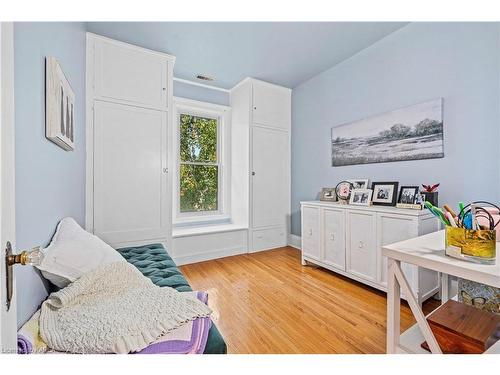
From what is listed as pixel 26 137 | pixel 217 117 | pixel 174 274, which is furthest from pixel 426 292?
pixel 217 117

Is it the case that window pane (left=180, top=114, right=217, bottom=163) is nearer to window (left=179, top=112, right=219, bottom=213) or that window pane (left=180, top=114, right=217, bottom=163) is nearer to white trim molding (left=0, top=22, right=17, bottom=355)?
window (left=179, top=112, right=219, bottom=213)

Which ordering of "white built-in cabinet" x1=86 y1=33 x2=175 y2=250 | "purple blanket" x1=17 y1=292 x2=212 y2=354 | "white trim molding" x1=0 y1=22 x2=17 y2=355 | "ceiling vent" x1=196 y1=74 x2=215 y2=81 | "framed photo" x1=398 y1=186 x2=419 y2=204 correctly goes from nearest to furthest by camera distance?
"white trim molding" x1=0 y1=22 x2=17 y2=355 < "purple blanket" x1=17 y1=292 x2=212 y2=354 < "framed photo" x1=398 y1=186 x2=419 y2=204 < "white built-in cabinet" x1=86 y1=33 x2=175 y2=250 < "ceiling vent" x1=196 y1=74 x2=215 y2=81

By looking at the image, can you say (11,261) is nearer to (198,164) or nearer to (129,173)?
(129,173)

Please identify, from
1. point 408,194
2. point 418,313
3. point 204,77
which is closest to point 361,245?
point 408,194

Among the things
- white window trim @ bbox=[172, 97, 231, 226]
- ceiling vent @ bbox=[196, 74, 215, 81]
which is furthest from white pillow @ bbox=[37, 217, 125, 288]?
ceiling vent @ bbox=[196, 74, 215, 81]

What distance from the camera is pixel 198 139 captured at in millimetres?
3447

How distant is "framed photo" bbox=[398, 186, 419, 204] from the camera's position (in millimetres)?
1974

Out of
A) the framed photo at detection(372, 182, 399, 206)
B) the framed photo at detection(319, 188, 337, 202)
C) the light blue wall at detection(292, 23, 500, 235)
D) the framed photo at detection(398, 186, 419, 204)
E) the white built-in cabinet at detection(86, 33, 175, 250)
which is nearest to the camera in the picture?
the light blue wall at detection(292, 23, 500, 235)

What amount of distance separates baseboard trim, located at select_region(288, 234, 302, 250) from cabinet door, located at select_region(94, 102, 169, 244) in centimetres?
190

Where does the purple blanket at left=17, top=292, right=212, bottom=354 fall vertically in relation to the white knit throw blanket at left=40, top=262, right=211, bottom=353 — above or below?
below

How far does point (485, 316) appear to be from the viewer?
1.03 meters

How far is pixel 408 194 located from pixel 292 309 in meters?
1.42

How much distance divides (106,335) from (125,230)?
1.84 m

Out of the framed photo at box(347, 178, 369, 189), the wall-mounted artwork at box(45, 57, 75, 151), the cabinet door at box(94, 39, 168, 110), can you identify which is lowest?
the framed photo at box(347, 178, 369, 189)
